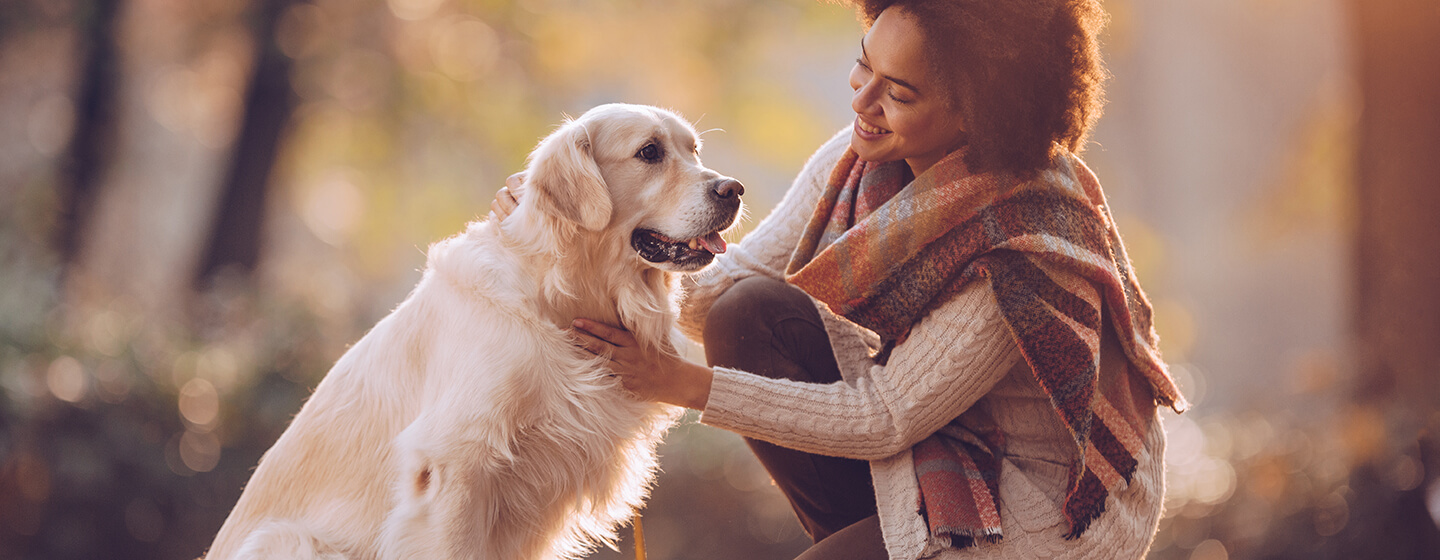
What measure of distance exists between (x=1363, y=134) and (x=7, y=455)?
5.84 m

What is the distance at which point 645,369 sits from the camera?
87.4 inches

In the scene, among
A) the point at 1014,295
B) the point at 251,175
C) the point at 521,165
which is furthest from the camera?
the point at 521,165

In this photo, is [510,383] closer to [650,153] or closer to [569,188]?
[569,188]

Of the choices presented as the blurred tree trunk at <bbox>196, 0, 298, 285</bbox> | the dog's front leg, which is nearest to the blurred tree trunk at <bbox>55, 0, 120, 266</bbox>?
the blurred tree trunk at <bbox>196, 0, 298, 285</bbox>

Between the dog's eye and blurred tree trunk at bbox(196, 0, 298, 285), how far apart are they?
6.31m

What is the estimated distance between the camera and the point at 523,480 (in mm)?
2160

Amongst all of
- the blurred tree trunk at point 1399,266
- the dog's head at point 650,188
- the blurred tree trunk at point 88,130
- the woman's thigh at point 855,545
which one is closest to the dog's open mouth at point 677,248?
the dog's head at point 650,188

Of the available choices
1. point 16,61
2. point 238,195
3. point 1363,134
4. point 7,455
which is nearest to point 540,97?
point 238,195

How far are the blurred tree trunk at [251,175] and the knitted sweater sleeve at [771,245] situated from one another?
20.2 ft

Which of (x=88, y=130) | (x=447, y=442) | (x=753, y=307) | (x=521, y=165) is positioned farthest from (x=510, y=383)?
(x=521, y=165)

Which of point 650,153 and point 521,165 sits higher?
point 650,153

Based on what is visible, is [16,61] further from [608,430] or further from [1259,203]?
[1259,203]

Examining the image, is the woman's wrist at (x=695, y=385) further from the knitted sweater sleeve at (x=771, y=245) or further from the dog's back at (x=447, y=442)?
the knitted sweater sleeve at (x=771, y=245)

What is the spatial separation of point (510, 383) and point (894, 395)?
32.4 inches
